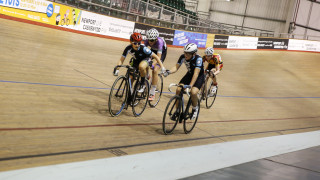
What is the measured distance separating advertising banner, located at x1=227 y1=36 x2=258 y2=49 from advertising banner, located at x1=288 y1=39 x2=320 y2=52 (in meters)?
3.36

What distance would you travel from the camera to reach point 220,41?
20875mm

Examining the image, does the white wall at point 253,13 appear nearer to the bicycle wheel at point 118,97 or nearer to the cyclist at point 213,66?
the cyclist at point 213,66

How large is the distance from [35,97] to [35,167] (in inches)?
98.6

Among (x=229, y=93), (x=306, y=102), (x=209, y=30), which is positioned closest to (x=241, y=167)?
(x=229, y=93)

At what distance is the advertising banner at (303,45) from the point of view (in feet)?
78.9

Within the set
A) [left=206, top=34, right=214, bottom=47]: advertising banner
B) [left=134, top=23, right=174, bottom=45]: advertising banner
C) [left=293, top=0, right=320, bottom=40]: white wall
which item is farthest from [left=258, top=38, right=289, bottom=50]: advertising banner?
[left=134, top=23, right=174, bottom=45]: advertising banner

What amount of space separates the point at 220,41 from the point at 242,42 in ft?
6.12

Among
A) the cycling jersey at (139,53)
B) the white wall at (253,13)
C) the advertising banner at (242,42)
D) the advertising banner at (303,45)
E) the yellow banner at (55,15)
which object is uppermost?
the white wall at (253,13)

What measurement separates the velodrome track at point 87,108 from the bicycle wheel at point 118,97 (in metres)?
0.16

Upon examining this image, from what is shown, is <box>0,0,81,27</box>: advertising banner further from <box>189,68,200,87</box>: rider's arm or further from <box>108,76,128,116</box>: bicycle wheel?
<box>189,68,200,87</box>: rider's arm

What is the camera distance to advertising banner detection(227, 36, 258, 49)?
21.3 m

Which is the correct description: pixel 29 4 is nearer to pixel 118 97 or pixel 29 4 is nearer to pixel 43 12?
pixel 43 12

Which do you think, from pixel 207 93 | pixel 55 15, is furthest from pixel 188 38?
pixel 207 93

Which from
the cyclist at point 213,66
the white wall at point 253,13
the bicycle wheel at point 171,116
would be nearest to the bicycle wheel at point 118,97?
the bicycle wheel at point 171,116
